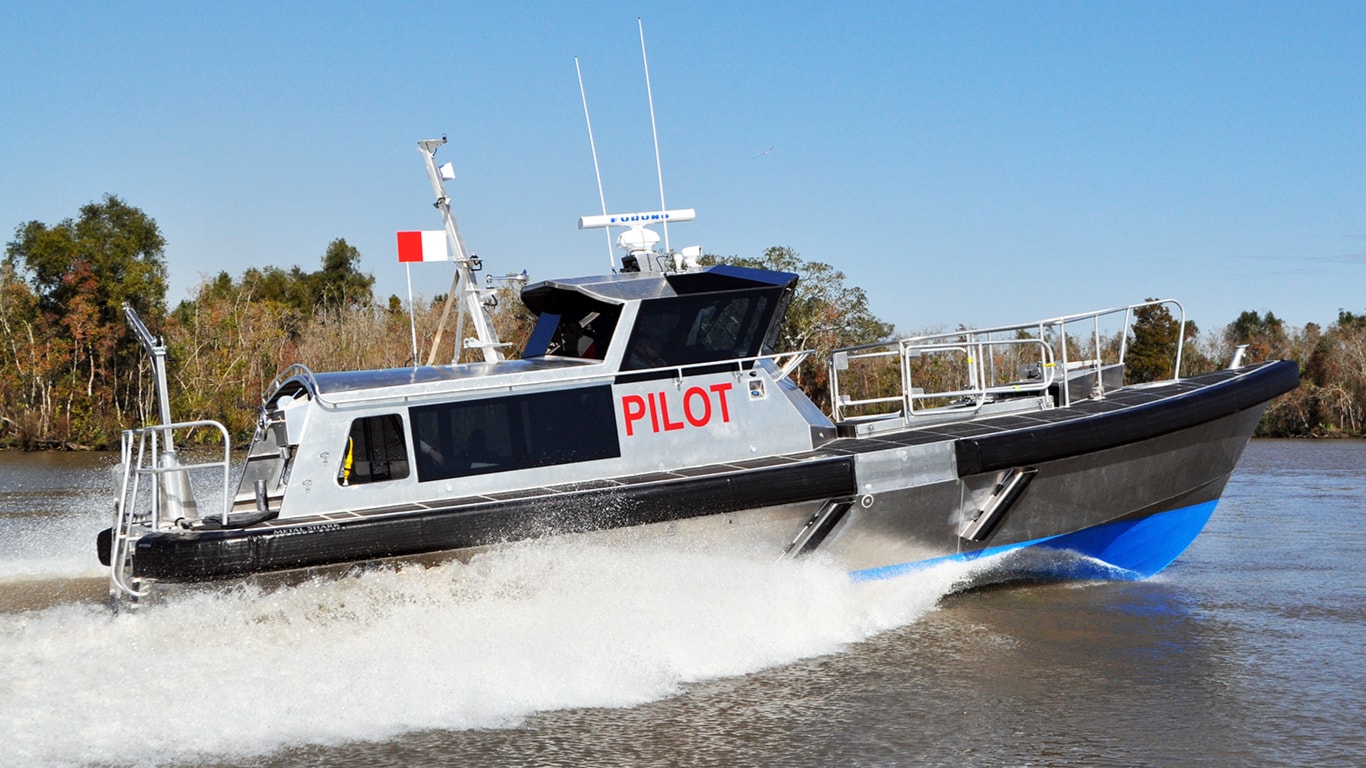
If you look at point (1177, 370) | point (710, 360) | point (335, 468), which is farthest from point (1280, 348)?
point (335, 468)

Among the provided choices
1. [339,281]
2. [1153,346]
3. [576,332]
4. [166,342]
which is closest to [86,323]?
[166,342]

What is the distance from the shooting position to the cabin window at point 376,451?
7.01 metres

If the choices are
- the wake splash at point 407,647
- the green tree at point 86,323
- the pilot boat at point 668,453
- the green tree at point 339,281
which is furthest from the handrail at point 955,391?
the green tree at point 339,281

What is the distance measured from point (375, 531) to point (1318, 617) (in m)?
6.09

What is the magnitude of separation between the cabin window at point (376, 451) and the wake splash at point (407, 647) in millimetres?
683

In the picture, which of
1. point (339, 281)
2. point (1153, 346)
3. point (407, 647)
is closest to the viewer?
point (407, 647)

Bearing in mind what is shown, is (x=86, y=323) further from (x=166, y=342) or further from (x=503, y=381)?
(x=503, y=381)

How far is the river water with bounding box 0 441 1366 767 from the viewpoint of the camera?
5262 millimetres

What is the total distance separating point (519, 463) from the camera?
7.23 m

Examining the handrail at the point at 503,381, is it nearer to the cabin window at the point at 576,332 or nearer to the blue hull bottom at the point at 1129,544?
the cabin window at the point at 576,332

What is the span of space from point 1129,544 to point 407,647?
5455mm

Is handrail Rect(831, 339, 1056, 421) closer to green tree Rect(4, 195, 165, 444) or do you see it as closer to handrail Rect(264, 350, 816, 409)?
handrail Rect(264, 350, 816, 409)

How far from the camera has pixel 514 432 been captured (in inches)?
286

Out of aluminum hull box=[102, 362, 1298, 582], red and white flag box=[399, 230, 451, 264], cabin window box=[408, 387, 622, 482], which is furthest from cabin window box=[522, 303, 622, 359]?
aluminum hull box=[102, 362, 1298, 582]
